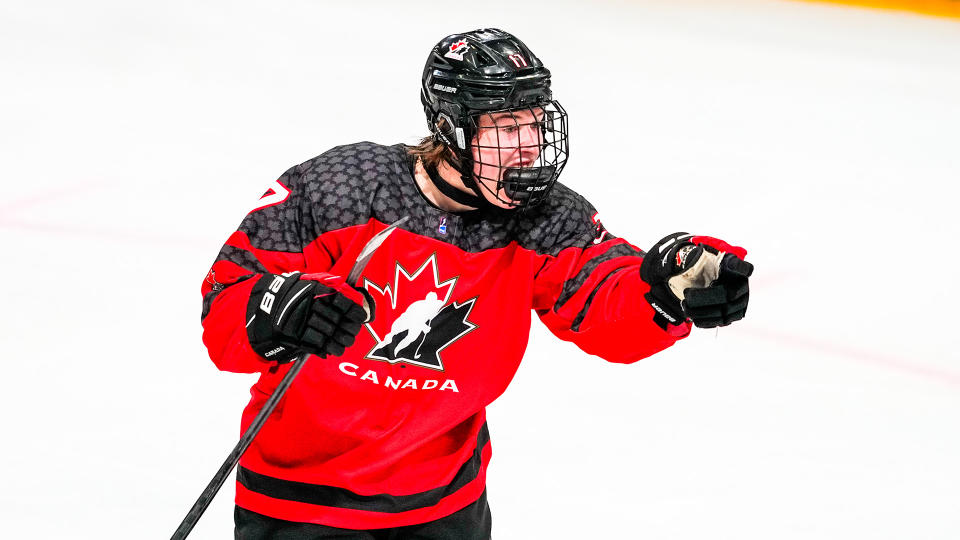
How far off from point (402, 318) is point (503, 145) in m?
0.37

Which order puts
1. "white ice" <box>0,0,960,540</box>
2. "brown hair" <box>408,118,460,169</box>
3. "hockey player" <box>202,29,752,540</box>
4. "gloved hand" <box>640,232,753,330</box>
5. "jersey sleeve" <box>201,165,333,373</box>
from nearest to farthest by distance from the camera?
"gloved hand" <box>640,232,753,330</box> < "jersey sleeve" <box>201,165,333,373</box> < "hockey player" <box>202,29,752,540</box> < "brown hair" <box>408,118,460,169</box> < "white ice" <box>0,0,960,540</box>

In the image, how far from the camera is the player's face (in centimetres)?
228

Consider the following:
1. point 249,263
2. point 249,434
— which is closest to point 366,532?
point 249,434

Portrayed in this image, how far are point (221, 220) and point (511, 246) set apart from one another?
2.80 metres

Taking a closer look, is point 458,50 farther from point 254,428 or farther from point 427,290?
point 254,428

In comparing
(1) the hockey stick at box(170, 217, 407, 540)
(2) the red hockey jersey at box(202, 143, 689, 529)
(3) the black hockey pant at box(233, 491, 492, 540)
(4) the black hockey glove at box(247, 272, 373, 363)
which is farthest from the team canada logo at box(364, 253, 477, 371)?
(3) the black hockey pant at box(233, 491, 492, 540)

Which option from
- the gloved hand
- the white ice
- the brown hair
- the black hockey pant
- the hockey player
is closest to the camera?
the gloved hand

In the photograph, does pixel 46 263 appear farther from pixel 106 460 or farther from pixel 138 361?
pixel 106 460

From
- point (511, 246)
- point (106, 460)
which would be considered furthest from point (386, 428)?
point (106, 460)

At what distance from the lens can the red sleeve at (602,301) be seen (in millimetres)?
2271

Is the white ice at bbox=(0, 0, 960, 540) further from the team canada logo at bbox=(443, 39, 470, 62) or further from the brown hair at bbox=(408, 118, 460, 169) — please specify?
the team canada logo at bbox=(443, 39, 470, 62)

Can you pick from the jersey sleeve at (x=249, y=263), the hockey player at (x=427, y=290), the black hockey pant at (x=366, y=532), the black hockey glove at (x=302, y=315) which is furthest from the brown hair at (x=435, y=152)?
the black hockey pant at (x=366, y=532)

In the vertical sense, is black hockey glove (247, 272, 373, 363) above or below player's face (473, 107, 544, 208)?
below

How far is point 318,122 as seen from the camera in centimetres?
600
